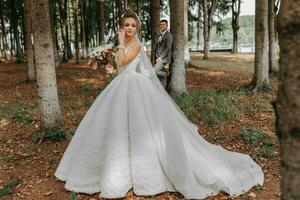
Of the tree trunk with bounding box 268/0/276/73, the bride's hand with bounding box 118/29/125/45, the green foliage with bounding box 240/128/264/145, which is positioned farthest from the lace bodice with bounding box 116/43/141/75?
the tree trunk with bounding box 268/0/276/73

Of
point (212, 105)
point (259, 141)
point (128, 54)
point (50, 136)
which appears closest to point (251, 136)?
point (259, 141)

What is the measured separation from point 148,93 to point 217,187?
1811mm

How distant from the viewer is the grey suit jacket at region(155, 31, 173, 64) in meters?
11.0

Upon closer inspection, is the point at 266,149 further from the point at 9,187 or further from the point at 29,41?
the point at 29,41

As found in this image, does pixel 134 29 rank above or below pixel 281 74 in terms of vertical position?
above

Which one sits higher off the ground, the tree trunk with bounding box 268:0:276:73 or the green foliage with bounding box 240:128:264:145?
the tree trunk with bounding box 268:0:276:73

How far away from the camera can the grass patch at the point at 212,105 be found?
382 inches

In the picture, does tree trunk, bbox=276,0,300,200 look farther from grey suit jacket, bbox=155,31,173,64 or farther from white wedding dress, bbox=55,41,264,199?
grey suit jacket, bbox=155,31,173,64

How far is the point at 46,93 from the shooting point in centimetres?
805

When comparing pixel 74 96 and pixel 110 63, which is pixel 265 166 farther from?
pixel 74 96

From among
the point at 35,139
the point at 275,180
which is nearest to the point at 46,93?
the point at 35,139

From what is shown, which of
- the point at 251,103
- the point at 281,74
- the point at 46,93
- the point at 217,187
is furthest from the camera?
the point at 251,103

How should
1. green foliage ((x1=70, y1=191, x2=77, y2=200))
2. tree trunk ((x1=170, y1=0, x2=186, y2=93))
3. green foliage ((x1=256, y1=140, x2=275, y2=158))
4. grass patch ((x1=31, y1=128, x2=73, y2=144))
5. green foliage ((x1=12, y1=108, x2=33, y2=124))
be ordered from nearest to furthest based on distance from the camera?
1. green foliage ((x1=70, y1=191, x2=77, y2=200))
2. green foliage ((x1=256, y1=140, x2=275, y2=158))
3. grass patch ((x1=31, y1=128, x2=73, y2=144))
4. green foliage ((x1=12, y1=108, x2=33, y2=124))
5. tree trunk ((x1=170, y1=0, x2=186, y2=93))

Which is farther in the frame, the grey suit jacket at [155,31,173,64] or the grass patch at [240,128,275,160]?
the grey suit jacket at [155,31,173,64]
